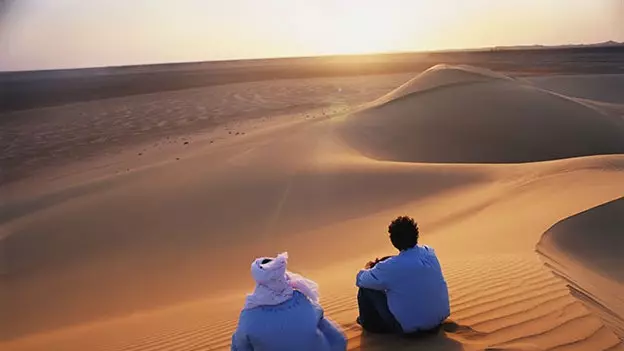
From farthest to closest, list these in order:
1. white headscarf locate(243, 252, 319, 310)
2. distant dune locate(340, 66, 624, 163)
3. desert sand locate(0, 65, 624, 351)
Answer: distant dune locate(340, 66, 624, 163) → desert sand locate(0, 65, 624, 351) → white headscarf locate(243, 252, 319, 310)

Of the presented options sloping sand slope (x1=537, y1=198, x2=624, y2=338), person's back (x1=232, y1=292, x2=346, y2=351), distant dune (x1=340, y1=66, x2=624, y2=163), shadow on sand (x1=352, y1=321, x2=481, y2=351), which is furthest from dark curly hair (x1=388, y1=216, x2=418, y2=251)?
distant dune (x1=340, y1=66, x2=624, y2=163)

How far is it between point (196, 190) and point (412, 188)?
421 centimetres

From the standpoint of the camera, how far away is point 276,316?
14.3 feet

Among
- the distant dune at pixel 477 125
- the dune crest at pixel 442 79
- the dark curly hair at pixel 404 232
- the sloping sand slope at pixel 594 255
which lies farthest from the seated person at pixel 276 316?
the dune crest at pixel 442 79

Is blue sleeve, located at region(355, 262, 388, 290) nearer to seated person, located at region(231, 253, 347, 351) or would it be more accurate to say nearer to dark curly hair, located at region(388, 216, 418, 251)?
dark curly hair, located at region(388, 216, 418, 251)

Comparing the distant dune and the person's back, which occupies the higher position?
the person's back

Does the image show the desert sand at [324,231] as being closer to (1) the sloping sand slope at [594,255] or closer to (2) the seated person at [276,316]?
(1) the sloping sand slope at [594,255]

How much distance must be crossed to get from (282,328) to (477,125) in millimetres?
17882

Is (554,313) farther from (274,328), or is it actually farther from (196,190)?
(196,190)

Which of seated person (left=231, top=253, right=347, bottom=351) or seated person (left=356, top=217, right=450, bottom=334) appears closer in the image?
seated person (left=231, top=253, right=347, bottom=351)

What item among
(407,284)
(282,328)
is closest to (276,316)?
(282,328)

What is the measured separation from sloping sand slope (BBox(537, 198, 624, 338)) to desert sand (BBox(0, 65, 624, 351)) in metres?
0.03

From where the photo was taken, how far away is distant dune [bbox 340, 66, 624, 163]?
63.8 feet

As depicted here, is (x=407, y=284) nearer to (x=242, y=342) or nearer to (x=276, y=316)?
(x=276, y=316)
